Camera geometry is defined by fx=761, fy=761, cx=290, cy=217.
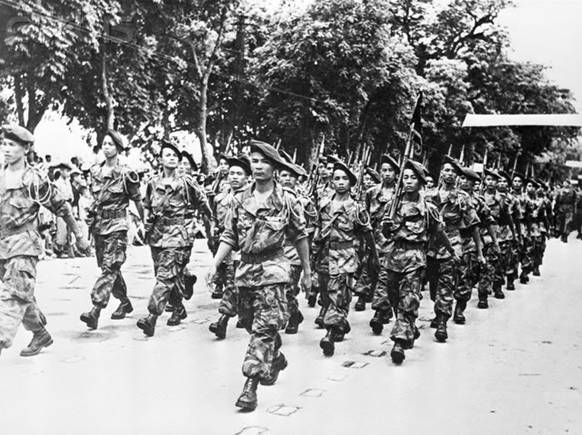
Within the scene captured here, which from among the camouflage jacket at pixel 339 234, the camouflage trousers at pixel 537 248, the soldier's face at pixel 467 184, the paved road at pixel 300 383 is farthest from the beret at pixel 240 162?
the camouflage trousers at pixel 537 248

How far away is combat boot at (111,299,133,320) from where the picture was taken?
854 centimetres

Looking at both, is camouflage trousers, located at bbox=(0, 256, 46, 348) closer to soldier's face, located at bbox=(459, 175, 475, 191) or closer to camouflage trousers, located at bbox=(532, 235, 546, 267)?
soldier's face, located at bbox=(459, 175, 475, 191)

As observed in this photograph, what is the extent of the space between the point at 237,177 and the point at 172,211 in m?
0.81

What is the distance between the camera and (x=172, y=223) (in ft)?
26.7

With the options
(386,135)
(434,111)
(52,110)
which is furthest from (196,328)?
(434,111)

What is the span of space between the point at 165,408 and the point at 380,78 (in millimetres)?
18403

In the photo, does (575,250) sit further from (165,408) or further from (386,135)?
(165,408)

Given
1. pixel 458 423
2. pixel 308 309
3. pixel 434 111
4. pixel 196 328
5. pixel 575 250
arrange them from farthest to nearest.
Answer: pixel 434 111 < pixel 575 250 < pixel 308 309 < pixel 196 328 < pixel 458 423

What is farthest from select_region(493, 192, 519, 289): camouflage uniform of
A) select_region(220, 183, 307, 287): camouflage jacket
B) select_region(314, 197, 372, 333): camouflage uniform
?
select_region(220, 183, 307, 287): camouflage jacket

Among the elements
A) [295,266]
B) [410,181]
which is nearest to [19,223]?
[410,181]

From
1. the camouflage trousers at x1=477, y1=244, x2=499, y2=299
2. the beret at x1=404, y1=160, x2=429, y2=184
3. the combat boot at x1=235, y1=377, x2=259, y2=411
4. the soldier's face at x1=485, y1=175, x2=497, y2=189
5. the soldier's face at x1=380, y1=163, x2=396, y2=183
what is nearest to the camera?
the combat boot at x1=235, y1=377, x2=259, y2=411

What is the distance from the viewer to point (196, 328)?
27.4ft

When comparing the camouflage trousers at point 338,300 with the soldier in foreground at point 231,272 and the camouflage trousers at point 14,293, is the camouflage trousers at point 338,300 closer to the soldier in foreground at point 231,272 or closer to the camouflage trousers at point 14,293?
the soldier in foreground at point 231,272

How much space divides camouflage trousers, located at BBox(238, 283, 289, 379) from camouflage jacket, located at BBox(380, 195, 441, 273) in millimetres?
1886
